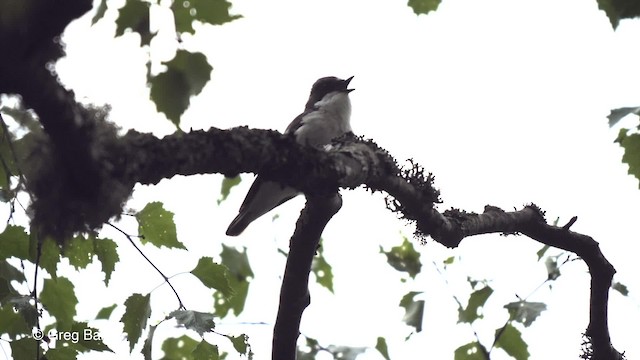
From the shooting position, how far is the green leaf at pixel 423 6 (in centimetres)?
324

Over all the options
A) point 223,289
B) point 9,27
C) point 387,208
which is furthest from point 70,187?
point 387,208

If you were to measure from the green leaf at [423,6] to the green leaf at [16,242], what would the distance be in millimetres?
1916

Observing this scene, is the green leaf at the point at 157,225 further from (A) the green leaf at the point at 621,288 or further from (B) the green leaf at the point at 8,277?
(A) the green leaf at the point at 621,288

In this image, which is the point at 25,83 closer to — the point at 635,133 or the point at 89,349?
the point at 89,349

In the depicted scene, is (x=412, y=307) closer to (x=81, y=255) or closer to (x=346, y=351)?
(x=346, y=351)

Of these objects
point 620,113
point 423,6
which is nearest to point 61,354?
point 423,6

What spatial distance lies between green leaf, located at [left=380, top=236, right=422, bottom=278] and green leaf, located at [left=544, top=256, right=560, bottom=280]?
1.02 metres

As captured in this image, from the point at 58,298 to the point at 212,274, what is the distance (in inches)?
28.4

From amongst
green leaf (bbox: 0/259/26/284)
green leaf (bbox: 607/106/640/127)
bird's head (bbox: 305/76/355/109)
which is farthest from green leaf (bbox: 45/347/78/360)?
bird's head (bbox: 305/76/355/109)

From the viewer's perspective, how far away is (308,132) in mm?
5340

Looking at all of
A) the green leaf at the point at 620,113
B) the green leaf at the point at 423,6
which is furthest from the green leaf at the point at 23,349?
the green leaf at the point at 620,113

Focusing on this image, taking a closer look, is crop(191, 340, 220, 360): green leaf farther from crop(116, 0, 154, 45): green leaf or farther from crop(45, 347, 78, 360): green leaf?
crop(116, 0, 154, 45): green leaf

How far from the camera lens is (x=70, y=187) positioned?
6.36ft

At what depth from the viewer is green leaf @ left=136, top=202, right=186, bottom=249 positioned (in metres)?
3.10
